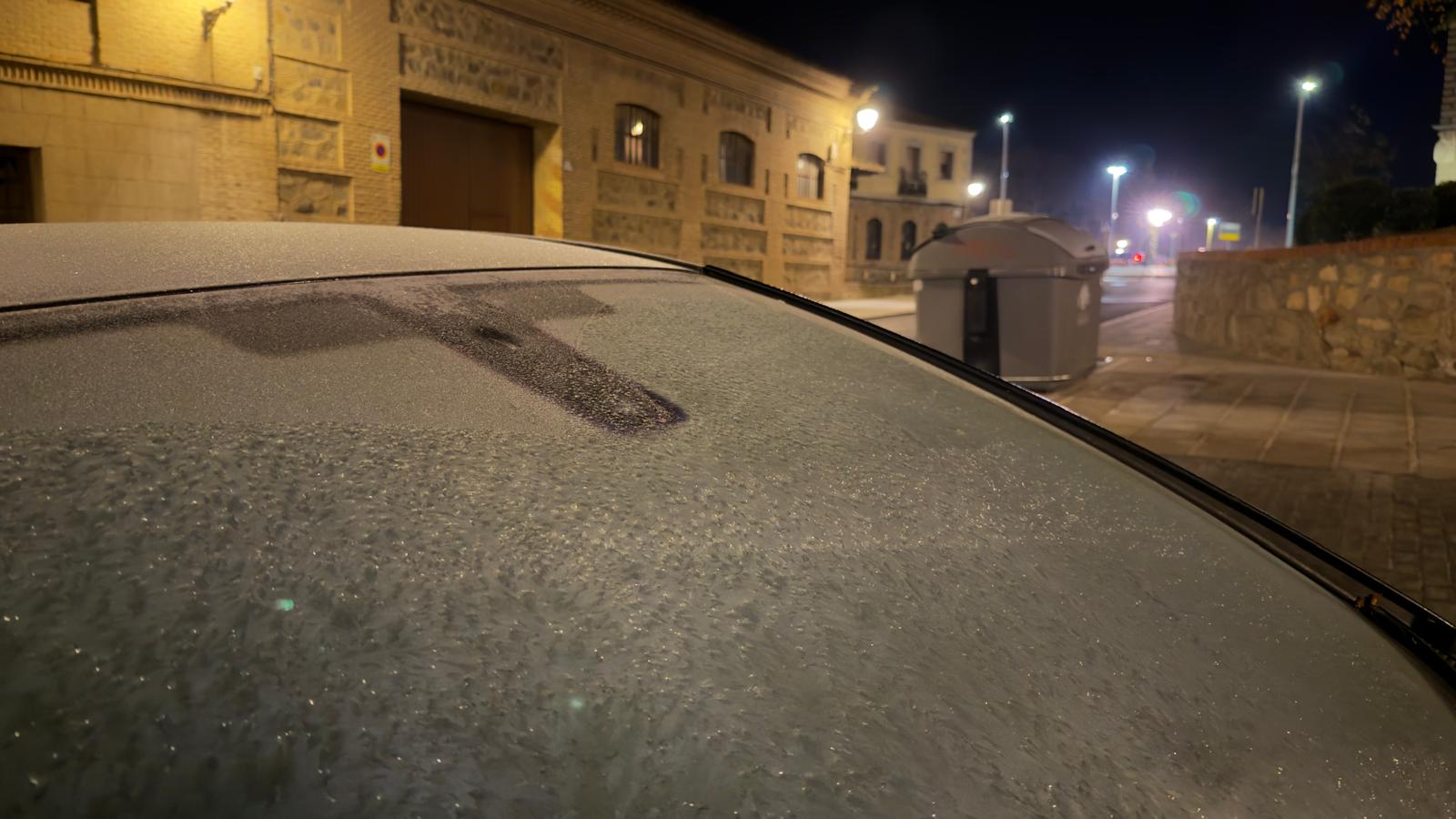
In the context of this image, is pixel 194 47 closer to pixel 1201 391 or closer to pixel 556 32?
pixel 556 32

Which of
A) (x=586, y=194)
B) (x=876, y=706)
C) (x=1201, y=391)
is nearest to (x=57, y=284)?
(x=876, y=706)

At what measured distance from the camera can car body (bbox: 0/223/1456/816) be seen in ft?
1.74

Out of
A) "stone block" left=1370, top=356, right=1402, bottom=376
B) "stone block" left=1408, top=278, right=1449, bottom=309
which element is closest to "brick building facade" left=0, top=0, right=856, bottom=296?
"stone block" left=1370, top=356, right=1402, bottom=376

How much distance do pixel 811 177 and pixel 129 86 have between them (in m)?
14.3

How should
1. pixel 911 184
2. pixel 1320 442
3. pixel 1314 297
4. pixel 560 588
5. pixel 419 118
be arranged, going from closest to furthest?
pixel 560 588 → pixel 1320 442 → pixel 1314 297 → pixel 419 118 → pixel 911 184

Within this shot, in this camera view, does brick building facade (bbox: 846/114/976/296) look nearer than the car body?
No

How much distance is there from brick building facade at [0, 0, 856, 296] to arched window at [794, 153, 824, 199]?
0.51 meters

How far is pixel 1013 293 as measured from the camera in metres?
7.57

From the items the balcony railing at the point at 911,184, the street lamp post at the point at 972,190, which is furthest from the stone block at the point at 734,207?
the street lamp post at the point at 972,190

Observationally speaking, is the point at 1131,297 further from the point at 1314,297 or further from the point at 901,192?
the point at 1314,297

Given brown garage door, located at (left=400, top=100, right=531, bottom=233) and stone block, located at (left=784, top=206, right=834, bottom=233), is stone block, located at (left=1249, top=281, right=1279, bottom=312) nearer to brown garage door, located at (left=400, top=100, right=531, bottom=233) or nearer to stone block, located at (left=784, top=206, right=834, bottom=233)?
brown garage door, located at (left=400, top=100, right=531, bottom=233)

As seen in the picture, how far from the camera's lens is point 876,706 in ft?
2.16

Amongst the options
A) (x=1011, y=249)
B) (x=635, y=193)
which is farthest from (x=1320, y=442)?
(x=635, y=193)

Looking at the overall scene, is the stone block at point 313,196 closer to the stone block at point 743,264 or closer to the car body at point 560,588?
the stone block at point 743,264
